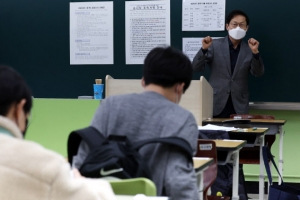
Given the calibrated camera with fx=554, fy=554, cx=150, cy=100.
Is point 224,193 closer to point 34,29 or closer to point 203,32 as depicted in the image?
point 203,32

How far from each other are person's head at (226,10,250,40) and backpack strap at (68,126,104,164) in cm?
362

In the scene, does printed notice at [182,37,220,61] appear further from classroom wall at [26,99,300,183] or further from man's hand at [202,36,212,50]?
classroom wall at [26,99,300,183]

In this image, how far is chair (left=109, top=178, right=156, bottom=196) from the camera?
1729mm

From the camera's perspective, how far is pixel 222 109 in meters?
5.62

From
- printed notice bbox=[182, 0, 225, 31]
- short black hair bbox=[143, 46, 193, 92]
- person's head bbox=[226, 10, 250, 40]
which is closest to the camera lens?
short black hair bbox=[143, 46, 193, 92]

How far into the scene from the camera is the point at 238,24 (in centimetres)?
550

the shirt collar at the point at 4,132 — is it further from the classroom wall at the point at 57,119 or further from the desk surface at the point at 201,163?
the classroom wall at the point at 57,119

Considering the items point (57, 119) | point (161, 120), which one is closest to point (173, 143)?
point (161, 120)

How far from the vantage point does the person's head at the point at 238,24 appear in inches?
216

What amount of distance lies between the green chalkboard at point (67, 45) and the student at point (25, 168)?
15.4 feet

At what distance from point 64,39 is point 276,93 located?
248 centimetres

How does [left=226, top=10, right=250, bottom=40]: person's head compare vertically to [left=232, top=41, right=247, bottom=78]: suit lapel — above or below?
above

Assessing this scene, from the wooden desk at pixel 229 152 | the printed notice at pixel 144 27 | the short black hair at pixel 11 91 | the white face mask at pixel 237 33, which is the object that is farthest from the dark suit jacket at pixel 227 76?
the short black hair at pixel 11 91

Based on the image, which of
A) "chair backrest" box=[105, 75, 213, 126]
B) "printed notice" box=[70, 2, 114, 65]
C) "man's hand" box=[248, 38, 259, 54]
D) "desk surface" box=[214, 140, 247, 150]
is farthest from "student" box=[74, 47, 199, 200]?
"printed notice" box=[70, 2, 114, 65]
